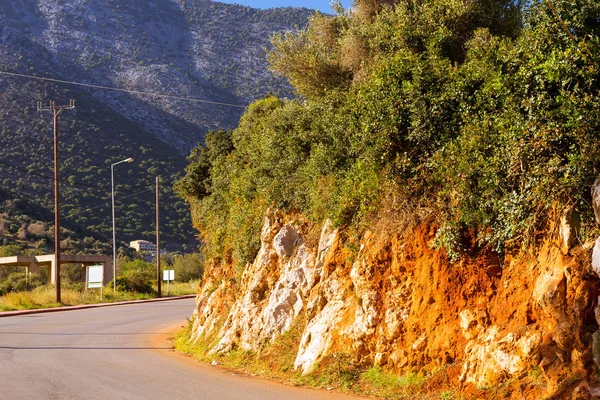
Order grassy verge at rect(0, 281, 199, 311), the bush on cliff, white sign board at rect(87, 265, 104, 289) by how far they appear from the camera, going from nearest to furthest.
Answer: the bush on cliff < grassy verge at rect(0, 281, 199, 311) < white sign board at rect(87, 265, 104, 289)

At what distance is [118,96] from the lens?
91.4 metres

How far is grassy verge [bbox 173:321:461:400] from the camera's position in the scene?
9922 millimetres

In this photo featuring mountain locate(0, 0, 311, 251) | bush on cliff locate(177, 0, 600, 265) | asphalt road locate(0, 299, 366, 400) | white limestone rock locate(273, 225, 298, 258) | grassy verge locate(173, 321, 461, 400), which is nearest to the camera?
bush on cliff locate(177, 0, 600, 265)

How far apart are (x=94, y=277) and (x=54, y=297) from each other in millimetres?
2548

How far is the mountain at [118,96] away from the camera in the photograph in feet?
224

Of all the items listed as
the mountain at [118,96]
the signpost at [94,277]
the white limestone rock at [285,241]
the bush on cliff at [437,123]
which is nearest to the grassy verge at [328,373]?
the white limestone rock at [285,241]

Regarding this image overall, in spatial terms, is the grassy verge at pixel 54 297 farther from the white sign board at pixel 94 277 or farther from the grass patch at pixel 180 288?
the white sign board at pixel 94 277

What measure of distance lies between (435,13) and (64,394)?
Result: 9.81 m

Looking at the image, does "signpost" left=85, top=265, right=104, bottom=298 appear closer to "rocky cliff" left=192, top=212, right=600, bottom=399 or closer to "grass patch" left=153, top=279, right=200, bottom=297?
"grass patch" left=153, top=279, right=200, bottom=297

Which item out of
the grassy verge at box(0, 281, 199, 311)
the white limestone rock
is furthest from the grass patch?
the white limestone rock

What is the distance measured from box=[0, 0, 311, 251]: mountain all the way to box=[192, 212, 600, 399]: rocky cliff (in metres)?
24.1

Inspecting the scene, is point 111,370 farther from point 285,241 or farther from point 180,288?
point 180,288

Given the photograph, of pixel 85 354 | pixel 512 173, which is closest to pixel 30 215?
pixel 85 354

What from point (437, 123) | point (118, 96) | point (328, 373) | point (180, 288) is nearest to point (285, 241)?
point (328, 373)
